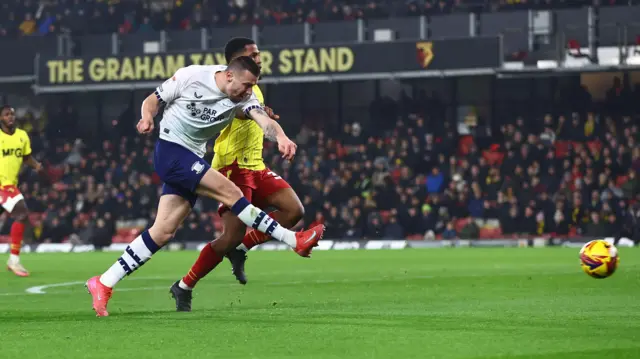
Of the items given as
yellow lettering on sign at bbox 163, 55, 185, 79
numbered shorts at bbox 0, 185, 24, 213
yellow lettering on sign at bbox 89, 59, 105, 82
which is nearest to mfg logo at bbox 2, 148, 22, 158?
numbered shorts at bbox 0, 185, 24, 213

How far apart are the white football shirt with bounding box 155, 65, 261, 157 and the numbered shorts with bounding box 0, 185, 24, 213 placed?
8.68m

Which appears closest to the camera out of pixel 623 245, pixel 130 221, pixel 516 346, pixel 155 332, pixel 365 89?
pixel 516 346

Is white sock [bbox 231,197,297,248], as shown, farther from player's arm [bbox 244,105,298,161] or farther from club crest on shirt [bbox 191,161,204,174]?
player's arm [bbox 244,105,298,161]

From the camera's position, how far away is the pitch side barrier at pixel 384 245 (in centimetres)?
2973

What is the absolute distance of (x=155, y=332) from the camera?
8.63 m

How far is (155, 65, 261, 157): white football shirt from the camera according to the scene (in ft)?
34.8

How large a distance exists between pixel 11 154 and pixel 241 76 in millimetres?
9274

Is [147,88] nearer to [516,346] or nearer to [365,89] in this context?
[365,89]

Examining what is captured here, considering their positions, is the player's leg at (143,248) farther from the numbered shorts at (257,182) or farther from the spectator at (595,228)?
the spectator at (595,228)

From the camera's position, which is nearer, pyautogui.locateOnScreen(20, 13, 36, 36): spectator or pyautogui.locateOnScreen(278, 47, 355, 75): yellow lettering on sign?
pyautogui.locateOnScreen(278, 47, 355, 75): yellow lettering on sign

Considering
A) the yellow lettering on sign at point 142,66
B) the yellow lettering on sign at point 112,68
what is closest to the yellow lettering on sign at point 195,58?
the yellow lettering on sign at point 142,66

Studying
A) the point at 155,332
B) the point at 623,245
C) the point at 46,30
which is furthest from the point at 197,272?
the point at 46,30

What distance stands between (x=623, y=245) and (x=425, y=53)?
341 inches

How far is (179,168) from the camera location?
10430 millimetres
